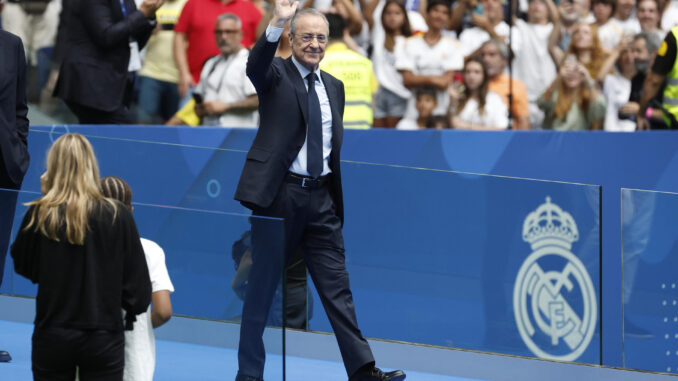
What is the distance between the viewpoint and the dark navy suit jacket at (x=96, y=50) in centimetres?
808

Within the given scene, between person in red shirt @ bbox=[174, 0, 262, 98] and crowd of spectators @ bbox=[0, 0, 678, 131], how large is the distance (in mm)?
11

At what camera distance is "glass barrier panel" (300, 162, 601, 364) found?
616 cm

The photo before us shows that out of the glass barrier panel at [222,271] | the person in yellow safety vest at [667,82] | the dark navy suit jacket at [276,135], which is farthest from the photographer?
the person in yellow safety vest at [667,82]

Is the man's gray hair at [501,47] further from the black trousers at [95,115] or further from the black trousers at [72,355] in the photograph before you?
the black trousers at [72,355]

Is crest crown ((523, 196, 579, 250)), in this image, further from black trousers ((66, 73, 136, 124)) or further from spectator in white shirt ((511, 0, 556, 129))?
black trousers ((66, 73, 136, 124))

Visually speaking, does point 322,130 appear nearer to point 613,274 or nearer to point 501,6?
point 613,274

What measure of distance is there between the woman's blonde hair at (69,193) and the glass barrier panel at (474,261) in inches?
118

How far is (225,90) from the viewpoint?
27.4ft

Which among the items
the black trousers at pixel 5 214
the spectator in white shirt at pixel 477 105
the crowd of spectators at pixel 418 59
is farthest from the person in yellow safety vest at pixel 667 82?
the black trousers at pixel 5 214

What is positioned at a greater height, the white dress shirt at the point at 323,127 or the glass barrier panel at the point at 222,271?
the white dress shirt at the point at 323,127

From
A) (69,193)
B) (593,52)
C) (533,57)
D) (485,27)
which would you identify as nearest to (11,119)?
(69,193)

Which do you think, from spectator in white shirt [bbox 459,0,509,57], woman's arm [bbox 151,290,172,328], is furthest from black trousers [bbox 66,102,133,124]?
woman's arm [bbox 151,290,172,328]

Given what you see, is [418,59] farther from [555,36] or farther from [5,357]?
[5,357]

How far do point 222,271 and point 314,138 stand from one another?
798 millimetres
